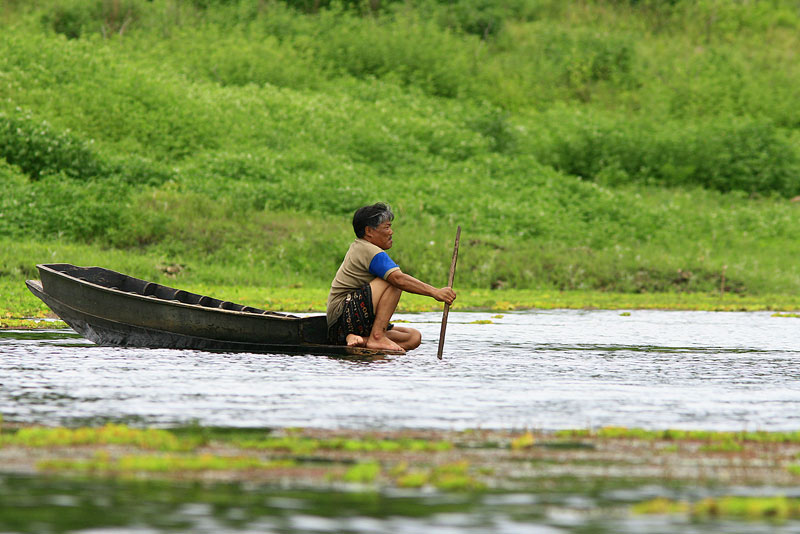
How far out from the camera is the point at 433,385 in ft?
33.1

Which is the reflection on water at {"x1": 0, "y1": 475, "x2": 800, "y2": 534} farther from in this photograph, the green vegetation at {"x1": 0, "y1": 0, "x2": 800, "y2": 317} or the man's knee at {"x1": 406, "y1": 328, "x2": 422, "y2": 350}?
the green vegetation at {"x1": 0, "y1": 0, "x2": 800, "y2": 317}

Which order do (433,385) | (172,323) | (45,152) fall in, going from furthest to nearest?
(45,152) < (172,323) < (433,385)

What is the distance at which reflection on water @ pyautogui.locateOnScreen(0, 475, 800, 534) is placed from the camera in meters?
5.16

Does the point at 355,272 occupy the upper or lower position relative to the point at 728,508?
upper

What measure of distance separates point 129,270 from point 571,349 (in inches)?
475

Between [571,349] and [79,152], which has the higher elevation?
[79,152]

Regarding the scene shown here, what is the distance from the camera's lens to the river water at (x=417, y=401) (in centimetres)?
533

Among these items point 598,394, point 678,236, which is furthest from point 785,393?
point 678,236

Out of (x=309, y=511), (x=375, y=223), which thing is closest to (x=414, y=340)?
(x=375, y=223)

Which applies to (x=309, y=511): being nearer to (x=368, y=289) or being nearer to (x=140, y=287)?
(x=368, y=289)

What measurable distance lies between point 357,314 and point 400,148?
70.9ft

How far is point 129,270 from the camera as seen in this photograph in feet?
76.4

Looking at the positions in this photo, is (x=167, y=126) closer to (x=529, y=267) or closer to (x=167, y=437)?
(x=529, y=267)

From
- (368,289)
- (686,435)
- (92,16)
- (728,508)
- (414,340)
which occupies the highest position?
(92,16)
